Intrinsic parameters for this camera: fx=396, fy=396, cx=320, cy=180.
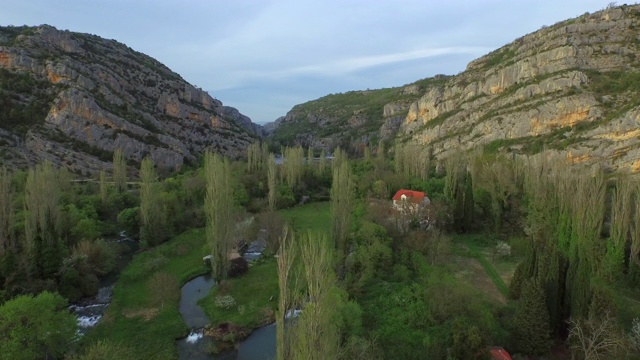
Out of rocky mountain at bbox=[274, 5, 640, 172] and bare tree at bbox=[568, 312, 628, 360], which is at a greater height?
rocky mountain at bbox=[274, 5, 640, 172]

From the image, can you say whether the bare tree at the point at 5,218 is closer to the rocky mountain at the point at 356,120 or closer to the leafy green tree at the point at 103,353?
the leafy green tree at the point at 103,353

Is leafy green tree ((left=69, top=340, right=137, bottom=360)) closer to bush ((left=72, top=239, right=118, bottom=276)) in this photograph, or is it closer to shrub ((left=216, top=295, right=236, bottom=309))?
shrub ((left=216, top=295, right=236, bottom=309))

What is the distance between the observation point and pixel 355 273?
2669 cm

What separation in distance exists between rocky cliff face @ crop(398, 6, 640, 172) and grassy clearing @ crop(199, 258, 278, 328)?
41.6 metres

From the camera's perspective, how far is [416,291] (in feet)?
77.7

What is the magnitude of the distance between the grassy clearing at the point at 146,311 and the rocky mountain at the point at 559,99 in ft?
152

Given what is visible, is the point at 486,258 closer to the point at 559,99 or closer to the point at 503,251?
the point at 503,251

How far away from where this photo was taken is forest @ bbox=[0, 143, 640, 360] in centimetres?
1747

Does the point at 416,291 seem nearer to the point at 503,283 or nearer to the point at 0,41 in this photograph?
the point at 503,283

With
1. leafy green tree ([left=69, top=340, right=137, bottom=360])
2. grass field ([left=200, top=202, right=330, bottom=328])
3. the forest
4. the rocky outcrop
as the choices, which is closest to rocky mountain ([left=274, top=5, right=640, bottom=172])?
the forest

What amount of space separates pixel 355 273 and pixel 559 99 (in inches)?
2494

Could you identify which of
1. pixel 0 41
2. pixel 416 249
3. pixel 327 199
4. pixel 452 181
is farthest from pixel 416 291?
pixel 0 41

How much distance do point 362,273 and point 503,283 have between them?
11883 mm

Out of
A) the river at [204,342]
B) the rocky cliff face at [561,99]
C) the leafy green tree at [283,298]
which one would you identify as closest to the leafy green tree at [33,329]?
the river at [204,342]
